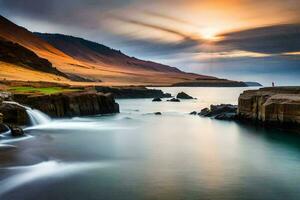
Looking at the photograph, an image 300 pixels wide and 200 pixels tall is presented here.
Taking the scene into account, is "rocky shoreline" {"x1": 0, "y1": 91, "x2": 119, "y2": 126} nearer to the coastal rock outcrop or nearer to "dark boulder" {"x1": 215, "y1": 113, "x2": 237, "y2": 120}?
"dark boulder" {"x1": 215, "y1": 113, "x2": 237, "y2": 120}

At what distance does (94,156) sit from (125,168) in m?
3.31

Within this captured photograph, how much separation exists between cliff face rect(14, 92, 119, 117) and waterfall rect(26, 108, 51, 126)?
1429 millimetres

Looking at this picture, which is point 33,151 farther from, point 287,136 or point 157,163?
point 287,136

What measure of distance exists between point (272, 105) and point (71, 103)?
20.6m

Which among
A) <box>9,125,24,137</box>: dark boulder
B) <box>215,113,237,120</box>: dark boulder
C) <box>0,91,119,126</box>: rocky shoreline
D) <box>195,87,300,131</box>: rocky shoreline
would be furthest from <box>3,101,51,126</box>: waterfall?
<box>195,87,300,131</box>: rocky shoreline

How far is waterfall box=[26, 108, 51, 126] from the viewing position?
32719 millimetres

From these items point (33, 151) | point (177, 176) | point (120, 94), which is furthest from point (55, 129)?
point (120, 94)

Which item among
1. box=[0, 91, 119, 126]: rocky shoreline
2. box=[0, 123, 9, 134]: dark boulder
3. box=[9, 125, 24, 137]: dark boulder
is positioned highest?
box=[0, 91, 119, 126]: rocky shoreline

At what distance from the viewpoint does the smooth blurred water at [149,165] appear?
1488 centimetres

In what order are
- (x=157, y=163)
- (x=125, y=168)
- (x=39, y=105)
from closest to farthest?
1. (x=125, y=168)
2. (x=157, y=163)
3. (x=39, y=105)


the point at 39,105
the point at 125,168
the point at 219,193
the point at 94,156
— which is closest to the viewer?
the point at 219,193

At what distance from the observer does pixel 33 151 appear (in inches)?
851

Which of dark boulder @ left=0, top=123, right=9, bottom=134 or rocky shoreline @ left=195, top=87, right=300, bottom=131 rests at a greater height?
rocky shoreline @ left=195, top=87, right=300, bottom=131

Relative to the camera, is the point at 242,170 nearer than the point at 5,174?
No
